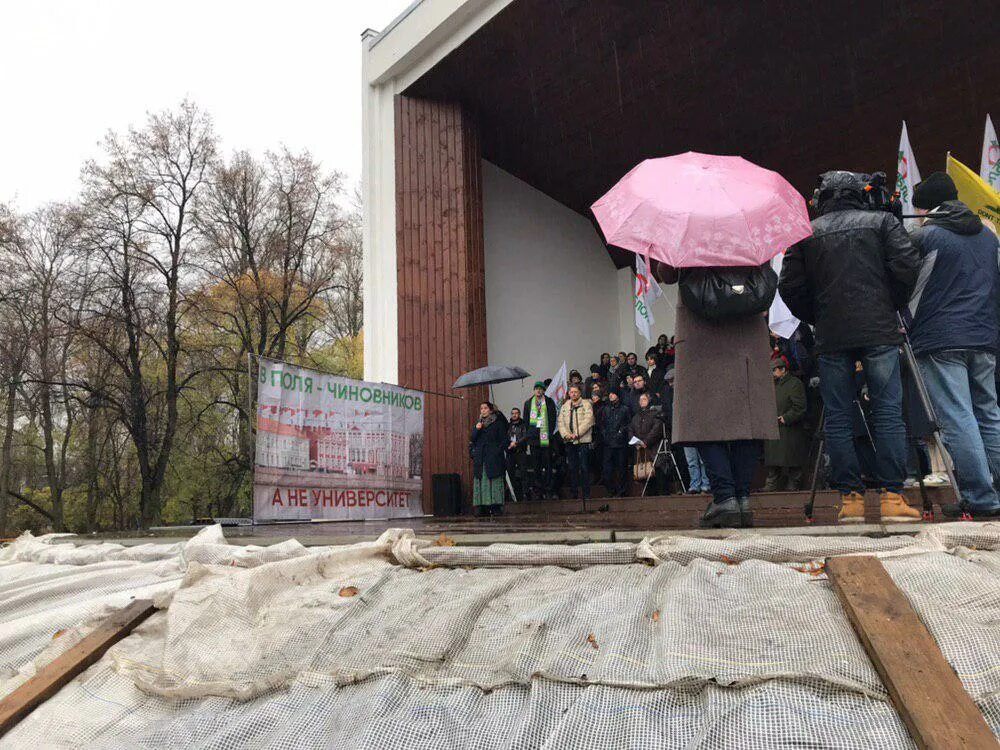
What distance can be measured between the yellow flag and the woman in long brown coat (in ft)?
7.20

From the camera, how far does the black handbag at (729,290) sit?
14.7ft

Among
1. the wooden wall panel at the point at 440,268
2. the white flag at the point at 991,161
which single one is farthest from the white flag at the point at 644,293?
the white flag at the point at 991,161

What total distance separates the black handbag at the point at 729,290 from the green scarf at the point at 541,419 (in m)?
7.56

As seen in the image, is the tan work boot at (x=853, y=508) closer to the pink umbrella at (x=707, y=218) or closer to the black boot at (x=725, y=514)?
the black boot at (x=725, y=514)

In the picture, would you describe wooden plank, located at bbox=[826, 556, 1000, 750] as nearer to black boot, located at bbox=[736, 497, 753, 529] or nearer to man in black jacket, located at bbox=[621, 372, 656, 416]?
black boot, located at bbox=[736, 497, 753, 529]

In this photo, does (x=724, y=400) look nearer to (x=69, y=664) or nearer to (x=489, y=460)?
(x=69, y=664)

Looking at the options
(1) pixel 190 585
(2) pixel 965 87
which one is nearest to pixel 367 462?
(1) pixel 190 585

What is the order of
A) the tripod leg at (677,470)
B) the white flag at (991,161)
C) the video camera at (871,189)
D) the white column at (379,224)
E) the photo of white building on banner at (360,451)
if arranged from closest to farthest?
the video camera at (871,189) < the white flag at (991,161) < the photo of white building on banner at (360,451) < the tripod leg at (677,470) < the white column at (379,224)

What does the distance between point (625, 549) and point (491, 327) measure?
12.3 metres

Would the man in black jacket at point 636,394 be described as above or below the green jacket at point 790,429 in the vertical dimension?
above

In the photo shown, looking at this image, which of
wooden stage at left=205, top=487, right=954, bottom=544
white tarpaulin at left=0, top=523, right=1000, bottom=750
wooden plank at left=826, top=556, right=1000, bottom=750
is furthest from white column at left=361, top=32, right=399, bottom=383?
wooden plank at left=826, top=556, right=1000, bottom=750

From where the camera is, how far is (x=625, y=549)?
11.1 feet

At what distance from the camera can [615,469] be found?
11922mm

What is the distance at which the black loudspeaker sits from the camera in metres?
12.9
